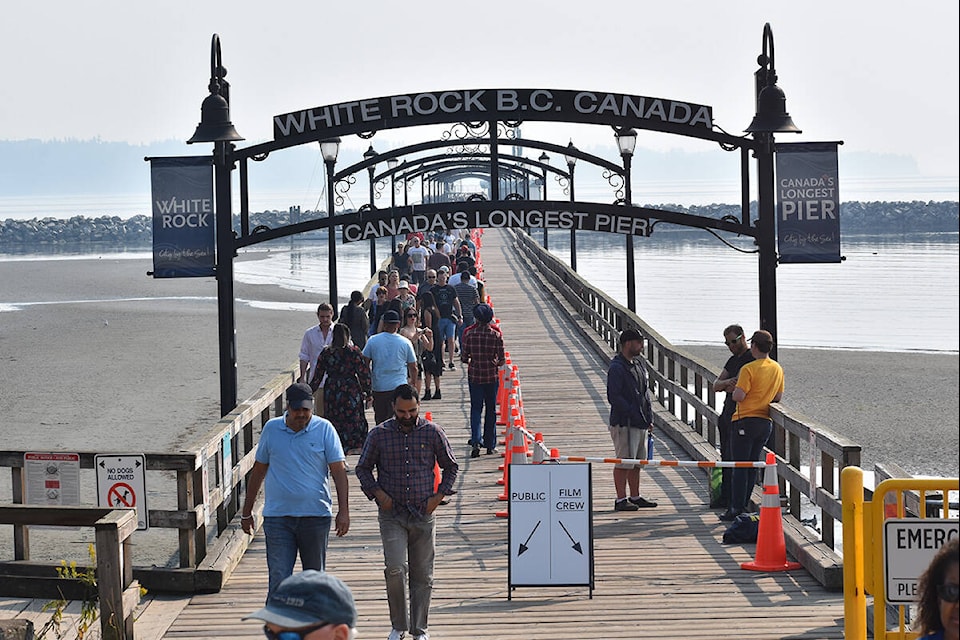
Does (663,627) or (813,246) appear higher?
(813,246)

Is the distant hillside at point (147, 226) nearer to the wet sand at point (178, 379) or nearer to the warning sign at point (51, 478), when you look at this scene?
the wet sand at point (178, 379)

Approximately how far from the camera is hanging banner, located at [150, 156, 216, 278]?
526 inches

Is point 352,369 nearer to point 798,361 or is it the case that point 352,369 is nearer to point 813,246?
point 813,246

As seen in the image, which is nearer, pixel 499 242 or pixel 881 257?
pixel 499 242

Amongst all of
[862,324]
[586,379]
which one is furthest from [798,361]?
[586,379]

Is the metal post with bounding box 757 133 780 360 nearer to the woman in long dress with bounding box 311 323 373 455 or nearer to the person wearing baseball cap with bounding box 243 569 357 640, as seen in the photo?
the woman in long dress with bounding box 311 323 373 455

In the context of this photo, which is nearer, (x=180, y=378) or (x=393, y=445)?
(x=393, y=445)

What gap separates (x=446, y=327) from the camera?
67.8 ft

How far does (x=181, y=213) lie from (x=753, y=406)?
19.0 feet

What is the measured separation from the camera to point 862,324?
5612cm

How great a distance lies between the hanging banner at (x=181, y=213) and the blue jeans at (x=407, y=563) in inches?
223

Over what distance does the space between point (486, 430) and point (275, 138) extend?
3847 mm

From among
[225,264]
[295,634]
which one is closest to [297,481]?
[295,634]

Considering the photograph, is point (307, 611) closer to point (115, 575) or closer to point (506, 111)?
point (115, 575)
